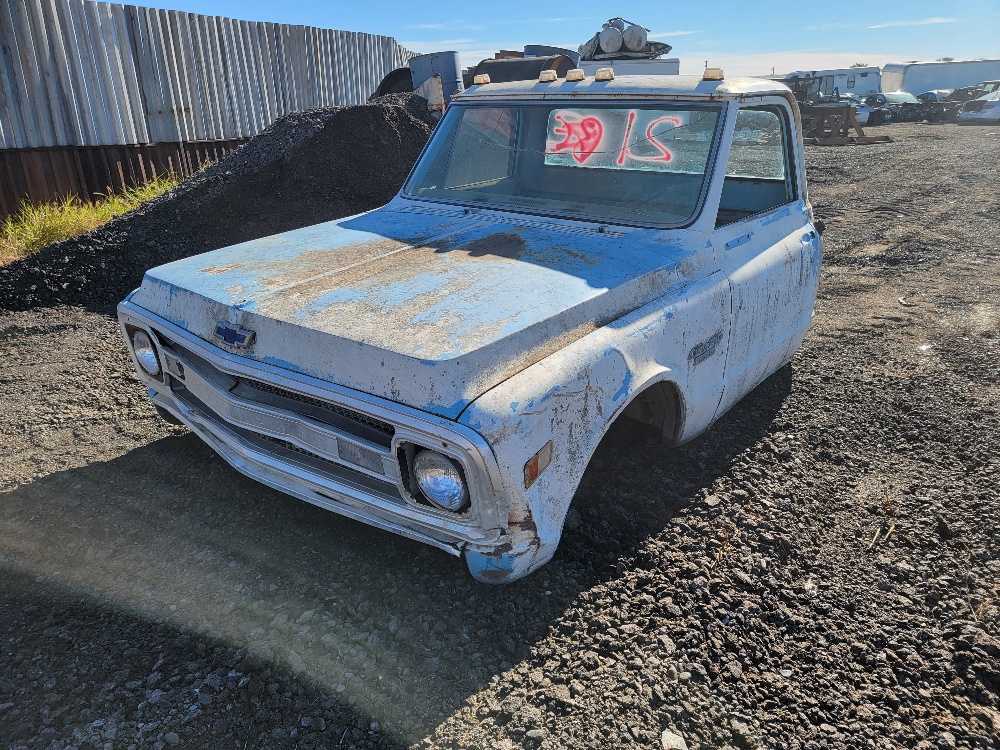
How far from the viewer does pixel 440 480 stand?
214cm

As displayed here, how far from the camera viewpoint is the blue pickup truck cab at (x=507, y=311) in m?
2.18

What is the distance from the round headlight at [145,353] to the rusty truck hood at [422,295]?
15 cm

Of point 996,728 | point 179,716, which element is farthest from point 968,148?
point 179,716

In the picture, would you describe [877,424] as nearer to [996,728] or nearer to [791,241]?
[791,241]

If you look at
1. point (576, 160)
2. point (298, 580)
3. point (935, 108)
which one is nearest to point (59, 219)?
point (576, 160)

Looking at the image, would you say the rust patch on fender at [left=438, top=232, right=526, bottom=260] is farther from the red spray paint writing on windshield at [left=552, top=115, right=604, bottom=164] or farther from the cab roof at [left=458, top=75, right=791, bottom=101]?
the cab roof at [left=458, top=75, right=791, bottom=101]

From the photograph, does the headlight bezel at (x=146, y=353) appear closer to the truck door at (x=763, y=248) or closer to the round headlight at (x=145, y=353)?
the round headlight at (x=145, y=353)

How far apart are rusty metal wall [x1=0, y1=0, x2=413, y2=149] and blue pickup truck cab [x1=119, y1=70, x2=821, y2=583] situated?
7454mm

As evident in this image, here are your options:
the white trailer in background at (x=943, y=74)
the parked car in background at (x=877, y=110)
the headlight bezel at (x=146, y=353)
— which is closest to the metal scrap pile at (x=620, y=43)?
the headlight bezel at (x=146, y=353)

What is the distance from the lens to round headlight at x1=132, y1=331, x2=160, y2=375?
3021mm

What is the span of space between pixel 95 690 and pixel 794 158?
4.07 metres

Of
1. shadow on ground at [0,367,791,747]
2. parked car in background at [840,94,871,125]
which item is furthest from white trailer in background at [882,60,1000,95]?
shadow on ground at [0,367,791,747]

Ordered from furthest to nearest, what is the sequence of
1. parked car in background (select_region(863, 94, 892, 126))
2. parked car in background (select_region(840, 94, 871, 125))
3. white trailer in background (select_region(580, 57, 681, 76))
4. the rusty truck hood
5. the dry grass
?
parked car in background (select_region(863, 94, 892, 126)) < parked car in background (select_region(840, 94, 871, 125)) < white trailer in background (select_region(580, 57, 681, 76)) < the dry grass < the rusty truck hood

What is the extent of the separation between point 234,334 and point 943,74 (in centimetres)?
4484
